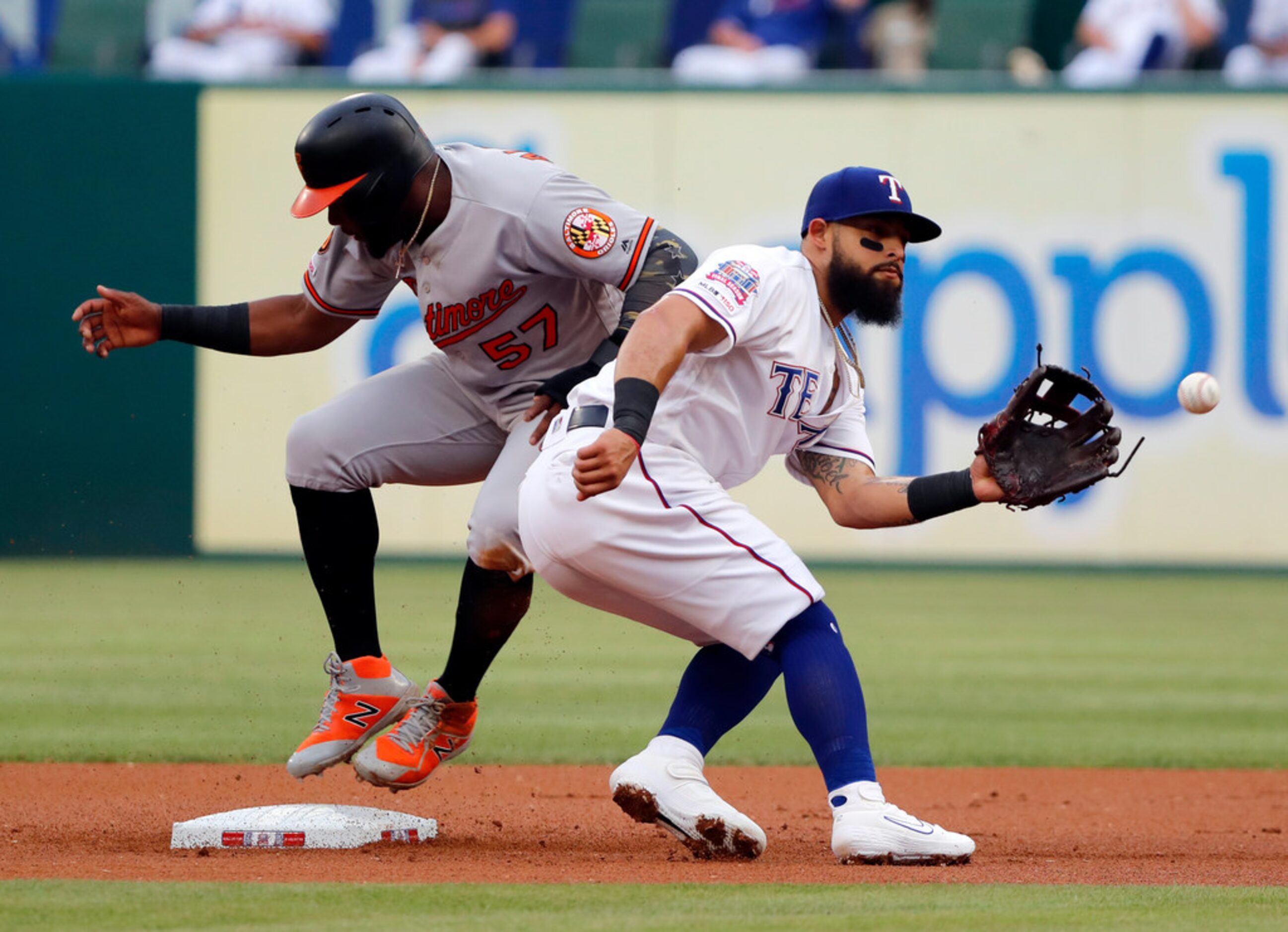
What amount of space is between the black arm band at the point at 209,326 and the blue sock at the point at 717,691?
5.01 feet

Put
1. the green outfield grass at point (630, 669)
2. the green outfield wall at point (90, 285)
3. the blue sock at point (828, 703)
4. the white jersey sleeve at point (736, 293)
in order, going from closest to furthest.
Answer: the white jersey sleeve at point (736, 293), the blue sock at point (828, 703), the green outfield grass at point (630, 669), the green outfield wall at point (90, 285)

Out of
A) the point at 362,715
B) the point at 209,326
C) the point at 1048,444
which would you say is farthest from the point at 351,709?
the point at 1048,444

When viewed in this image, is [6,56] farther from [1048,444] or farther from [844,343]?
[1048,444]

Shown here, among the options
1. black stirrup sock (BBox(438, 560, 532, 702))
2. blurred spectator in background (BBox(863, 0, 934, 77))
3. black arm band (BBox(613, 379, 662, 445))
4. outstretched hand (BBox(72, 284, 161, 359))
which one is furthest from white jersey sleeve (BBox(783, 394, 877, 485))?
blurred spectator in background (BBox(863, 0, 934, 77))

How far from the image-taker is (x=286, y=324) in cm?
489

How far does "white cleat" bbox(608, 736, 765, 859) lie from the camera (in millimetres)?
3982

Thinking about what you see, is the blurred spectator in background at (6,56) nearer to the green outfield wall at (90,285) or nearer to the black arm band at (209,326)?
the green outfield wall at (90,285)

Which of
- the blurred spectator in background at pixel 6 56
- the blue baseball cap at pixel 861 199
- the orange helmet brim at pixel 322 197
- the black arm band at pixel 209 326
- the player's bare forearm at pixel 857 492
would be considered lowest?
the player's bare forearm at pixel 857 492

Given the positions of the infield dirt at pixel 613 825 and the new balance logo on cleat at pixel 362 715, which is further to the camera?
the new balance logo on cleat at pixel 362 715

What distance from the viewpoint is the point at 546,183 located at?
4.45 metres

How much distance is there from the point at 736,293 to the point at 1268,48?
10.8 meters

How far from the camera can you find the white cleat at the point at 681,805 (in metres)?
3.98

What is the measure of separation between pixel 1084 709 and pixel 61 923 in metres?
4.93

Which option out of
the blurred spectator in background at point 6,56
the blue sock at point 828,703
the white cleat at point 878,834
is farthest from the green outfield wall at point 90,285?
the white cleat at point 878,834
